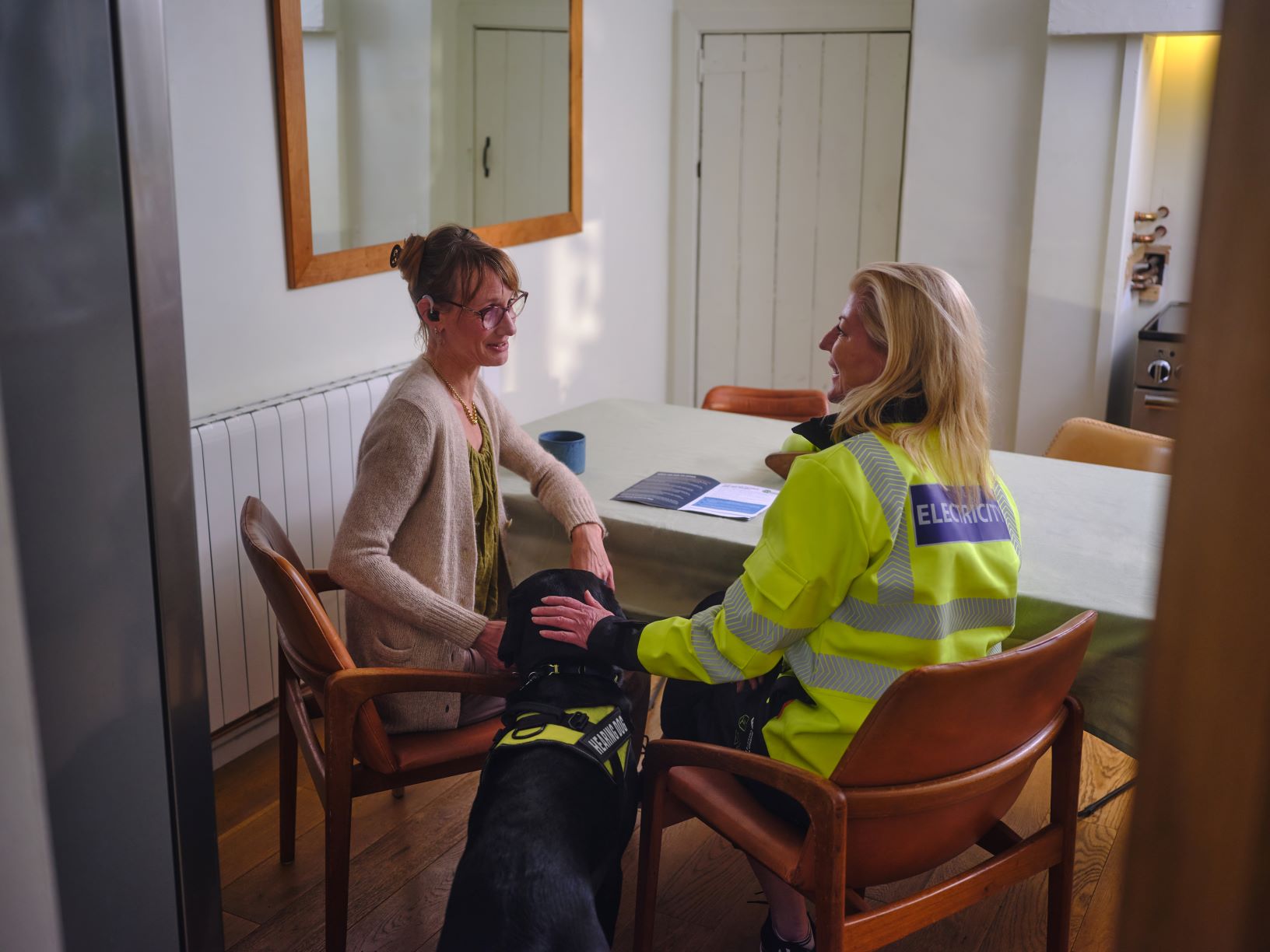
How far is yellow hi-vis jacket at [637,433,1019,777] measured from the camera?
5.30 ft

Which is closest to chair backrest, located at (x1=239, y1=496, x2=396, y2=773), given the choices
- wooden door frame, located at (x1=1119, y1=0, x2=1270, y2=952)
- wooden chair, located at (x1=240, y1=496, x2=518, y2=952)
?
wooden chair, located at (x1=240, y1=496, x2=518, y2=952)

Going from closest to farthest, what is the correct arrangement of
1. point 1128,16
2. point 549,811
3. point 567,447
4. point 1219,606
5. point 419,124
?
point 1219,606 < point 549,811 < point 567,447 < point 419,124 < point 1128,16

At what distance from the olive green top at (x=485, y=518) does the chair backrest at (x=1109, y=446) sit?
149 cm

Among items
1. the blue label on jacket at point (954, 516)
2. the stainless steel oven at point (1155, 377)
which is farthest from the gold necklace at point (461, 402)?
the stainless steel oven at point (1155, 377)

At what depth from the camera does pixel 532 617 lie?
188 cm

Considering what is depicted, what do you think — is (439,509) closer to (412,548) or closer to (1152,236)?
(412,548)

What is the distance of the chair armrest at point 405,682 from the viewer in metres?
1.86

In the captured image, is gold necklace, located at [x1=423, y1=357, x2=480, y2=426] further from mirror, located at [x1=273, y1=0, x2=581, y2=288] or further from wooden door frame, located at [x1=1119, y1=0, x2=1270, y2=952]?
wooden door frame, located at [x1=1119, y1=0, x2=1270, y2=952]

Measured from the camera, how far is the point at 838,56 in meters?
4.56

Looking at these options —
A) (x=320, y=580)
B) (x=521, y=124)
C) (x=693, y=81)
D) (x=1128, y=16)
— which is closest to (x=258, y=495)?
(x=320, y=580)

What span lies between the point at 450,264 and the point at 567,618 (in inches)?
30.2

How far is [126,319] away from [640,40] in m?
3.34

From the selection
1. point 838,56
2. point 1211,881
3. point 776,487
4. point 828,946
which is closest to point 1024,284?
point 838,56

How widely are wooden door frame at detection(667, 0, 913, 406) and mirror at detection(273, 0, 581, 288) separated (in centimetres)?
82
